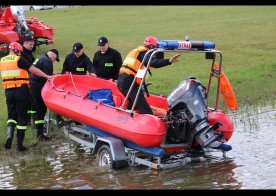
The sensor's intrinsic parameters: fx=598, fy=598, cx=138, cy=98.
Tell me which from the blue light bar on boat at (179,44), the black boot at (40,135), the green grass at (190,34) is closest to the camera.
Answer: the blue light bar on boat at (179,44)

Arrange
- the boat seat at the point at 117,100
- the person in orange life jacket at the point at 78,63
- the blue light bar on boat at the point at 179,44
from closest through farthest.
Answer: the blue light bar on boat at the point at 179,44 < the boat seat at the point at 117,100 < the person in orange life jacket at the point at 78,63

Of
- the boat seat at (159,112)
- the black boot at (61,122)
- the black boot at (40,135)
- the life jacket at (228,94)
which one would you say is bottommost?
the black boot at (40,135)

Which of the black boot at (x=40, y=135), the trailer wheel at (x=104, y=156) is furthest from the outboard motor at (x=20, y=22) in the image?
the trailer wheel at (x=104, y=156)

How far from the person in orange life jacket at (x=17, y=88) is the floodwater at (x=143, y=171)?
0.45 metres

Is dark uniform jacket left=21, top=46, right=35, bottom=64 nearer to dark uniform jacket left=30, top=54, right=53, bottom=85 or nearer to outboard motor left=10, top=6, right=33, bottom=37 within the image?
dark uniform jacket left=30, top=54, right=53, bottom=85

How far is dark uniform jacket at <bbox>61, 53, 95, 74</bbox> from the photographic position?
12141 mm

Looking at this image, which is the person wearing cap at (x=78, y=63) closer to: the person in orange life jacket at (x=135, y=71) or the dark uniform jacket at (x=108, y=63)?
the dark uniform jacket at (x=108, y=63)

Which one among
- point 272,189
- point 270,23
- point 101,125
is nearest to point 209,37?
point 270,23

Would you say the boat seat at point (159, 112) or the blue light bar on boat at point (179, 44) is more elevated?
the blue light bar on boat at point (179, 44)

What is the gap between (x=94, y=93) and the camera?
10.6m

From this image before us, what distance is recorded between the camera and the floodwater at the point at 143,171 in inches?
316

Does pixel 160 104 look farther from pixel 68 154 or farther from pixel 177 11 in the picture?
pixel 177 11

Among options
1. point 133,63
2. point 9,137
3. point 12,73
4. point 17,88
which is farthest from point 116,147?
point 12,73
